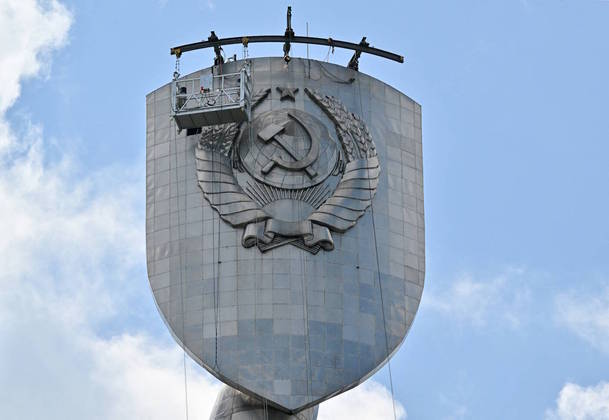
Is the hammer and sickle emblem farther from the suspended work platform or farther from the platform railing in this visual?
the platform railing

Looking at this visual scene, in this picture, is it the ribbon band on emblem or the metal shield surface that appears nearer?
the metal shield surface

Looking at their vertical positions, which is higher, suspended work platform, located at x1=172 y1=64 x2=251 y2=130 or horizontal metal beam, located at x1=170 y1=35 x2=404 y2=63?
horizontal metal beam, located at x1=170 y1=35 x2=404 y2=63

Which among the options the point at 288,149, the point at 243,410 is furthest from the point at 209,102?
the point at 243,410

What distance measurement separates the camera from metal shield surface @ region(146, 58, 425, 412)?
77.4 m

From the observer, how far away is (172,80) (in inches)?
3236

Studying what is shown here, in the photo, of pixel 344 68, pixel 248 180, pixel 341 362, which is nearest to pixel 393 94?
pixel 344 68

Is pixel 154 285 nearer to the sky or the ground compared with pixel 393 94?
nearer to the ground

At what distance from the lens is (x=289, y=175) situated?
80.7m

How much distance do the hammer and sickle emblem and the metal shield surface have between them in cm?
7

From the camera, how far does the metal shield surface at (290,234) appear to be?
77375mm

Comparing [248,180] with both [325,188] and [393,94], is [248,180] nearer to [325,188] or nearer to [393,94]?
[325,188]

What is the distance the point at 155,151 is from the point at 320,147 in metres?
7.93

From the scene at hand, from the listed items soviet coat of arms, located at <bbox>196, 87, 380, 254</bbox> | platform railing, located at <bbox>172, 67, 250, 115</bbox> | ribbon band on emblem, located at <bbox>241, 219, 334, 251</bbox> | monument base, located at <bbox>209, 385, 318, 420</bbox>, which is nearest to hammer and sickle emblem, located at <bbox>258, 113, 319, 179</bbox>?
soviet coat of arms, located at <bbox>196, 87, 380, 254</bbox>

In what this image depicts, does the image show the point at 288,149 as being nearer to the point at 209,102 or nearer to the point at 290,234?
the point at 209,102
